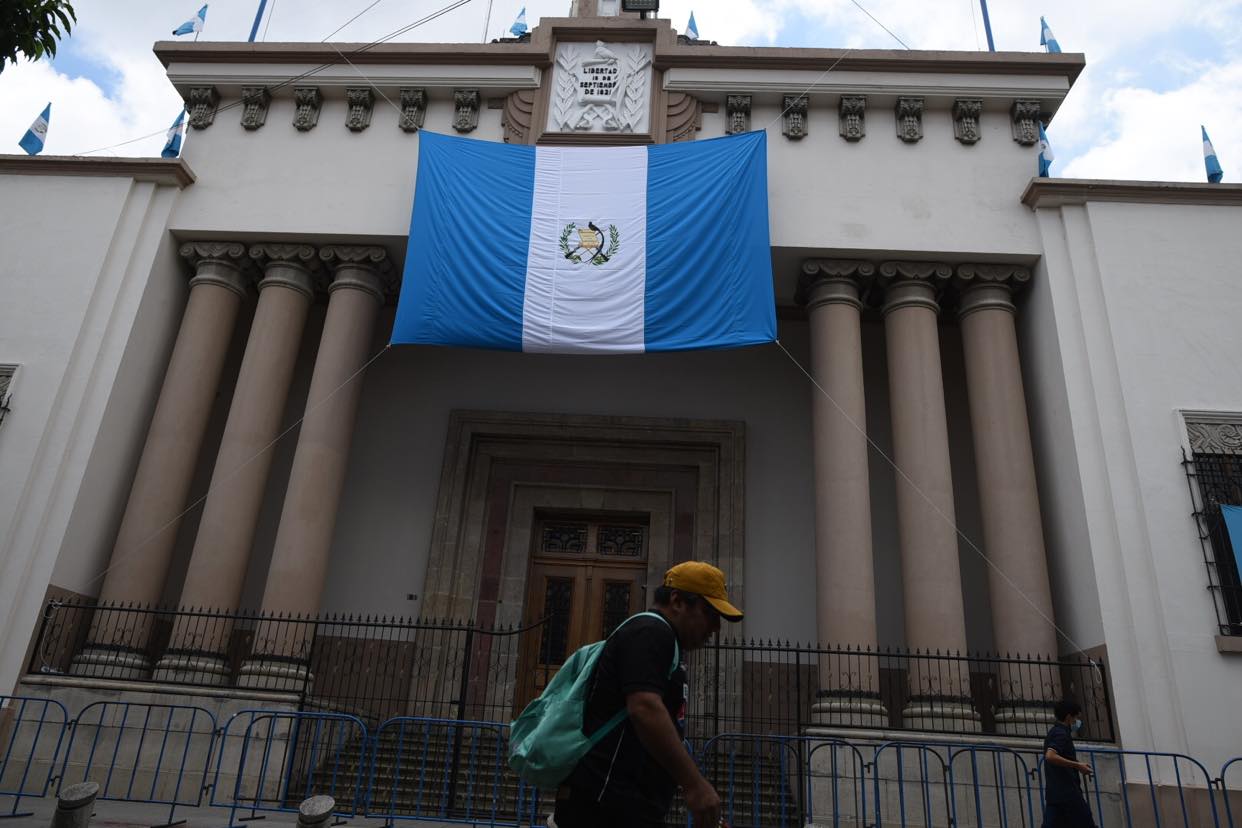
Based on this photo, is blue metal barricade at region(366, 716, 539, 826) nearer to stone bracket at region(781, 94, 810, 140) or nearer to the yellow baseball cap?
the yellow baseball cap

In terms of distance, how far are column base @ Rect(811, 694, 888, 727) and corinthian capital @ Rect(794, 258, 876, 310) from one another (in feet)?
17.0

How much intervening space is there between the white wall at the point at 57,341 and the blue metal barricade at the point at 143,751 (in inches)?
51.7

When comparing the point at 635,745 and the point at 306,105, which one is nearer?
the point at 635,745

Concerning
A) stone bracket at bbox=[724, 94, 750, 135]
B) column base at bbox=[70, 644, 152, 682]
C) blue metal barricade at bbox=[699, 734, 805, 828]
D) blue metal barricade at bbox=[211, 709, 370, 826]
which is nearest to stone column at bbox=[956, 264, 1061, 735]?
blue metal barricade at bbox=[699, 734, 805, 828]

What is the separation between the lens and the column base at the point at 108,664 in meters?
10.2

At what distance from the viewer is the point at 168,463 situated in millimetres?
11375

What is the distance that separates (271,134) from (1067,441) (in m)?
11.7

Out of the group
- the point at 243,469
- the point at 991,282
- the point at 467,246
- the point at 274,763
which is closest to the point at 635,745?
the point at 274,763

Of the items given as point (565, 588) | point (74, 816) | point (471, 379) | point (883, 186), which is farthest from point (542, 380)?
point (74, 816)

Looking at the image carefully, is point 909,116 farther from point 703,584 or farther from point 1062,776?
point 703,584

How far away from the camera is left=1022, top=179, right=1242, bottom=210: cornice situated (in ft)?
37.3

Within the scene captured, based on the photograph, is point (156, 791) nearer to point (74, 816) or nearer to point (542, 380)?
point (74, 816)

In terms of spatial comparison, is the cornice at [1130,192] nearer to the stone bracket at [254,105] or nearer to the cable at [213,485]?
the cable at [213,485]

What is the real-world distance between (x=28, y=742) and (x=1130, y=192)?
14.7m
